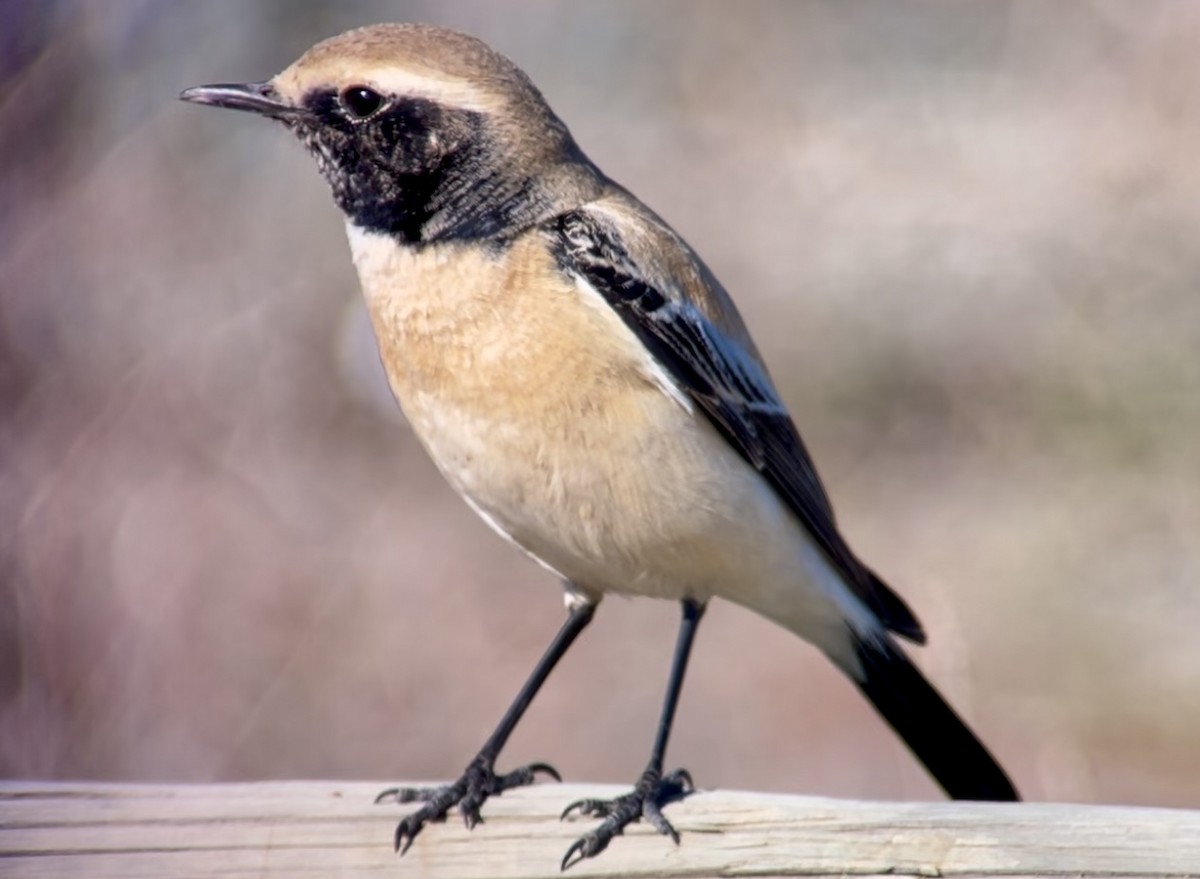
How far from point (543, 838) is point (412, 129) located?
1.67 m

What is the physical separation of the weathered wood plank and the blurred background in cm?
259

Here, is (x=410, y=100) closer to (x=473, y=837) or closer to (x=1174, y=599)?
(x=473, y=837)

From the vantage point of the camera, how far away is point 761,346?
966 cm

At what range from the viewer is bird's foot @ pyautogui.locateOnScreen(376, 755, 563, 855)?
12.3 feet

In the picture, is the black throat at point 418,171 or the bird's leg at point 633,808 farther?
the black throat at point 418,171

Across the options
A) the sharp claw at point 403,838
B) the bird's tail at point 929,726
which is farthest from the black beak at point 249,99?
the bird's tail at point 929,726

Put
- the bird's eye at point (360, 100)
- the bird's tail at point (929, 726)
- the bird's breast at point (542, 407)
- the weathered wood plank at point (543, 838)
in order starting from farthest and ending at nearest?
the bird's tail at point (929, 726)
the bird's eye at point (360, 100)
the bird's breast at point (542, 407)
the weathered wood plank at point (543, 838)

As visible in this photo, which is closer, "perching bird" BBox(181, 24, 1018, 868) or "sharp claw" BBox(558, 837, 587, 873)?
"sharp claw" BBox(558, 837, 587, 873)

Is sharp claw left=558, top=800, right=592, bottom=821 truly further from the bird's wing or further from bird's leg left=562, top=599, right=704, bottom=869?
the bird's wing

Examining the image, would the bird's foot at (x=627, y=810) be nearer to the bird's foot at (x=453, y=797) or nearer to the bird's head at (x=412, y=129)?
the bird's foot at (x=453, y=797)

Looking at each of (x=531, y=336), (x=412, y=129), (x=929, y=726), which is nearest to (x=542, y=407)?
(x=531, y=336)

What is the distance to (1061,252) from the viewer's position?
9.91m

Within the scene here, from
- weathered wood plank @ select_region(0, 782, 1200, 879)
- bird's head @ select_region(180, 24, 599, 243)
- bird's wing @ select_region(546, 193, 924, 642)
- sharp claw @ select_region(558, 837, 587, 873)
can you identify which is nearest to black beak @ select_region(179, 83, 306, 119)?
bird's head @ select_region(180, 24, 599, 243)

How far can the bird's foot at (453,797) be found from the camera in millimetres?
3762
